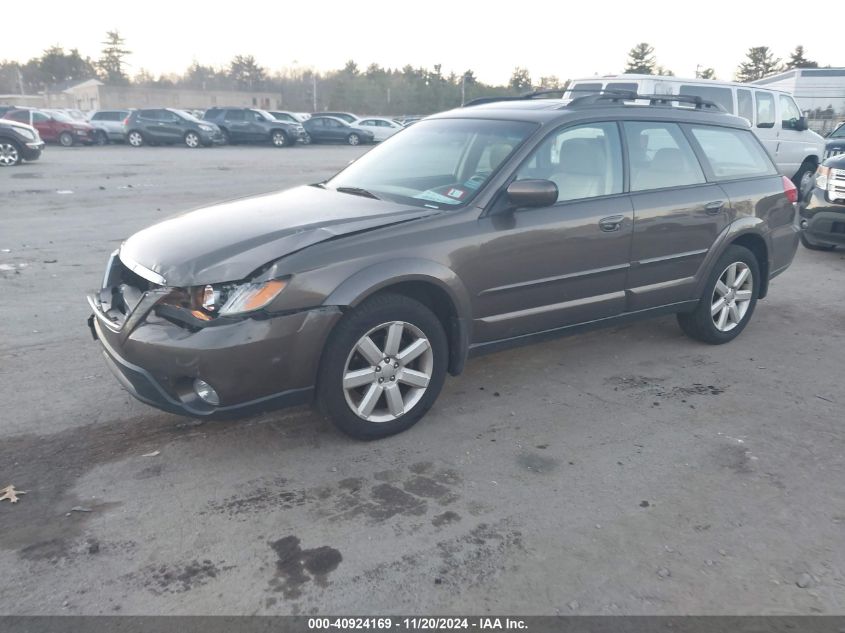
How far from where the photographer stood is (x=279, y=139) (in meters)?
31.0

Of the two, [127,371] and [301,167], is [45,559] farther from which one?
[301,167]

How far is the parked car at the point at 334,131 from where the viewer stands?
33.7 m

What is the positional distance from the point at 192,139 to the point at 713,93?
23.4 metres

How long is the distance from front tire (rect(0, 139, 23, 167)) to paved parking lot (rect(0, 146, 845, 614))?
1485 cm

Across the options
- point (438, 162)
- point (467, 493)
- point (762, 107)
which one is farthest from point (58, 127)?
point (467, 493)

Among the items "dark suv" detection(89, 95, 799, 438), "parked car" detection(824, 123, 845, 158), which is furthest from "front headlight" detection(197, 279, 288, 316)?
"parked car" detection(824, 123, 845, 158)

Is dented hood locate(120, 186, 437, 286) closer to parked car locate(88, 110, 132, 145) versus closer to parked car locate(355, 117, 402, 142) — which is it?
parked car locate(88, 110, 132, 145)

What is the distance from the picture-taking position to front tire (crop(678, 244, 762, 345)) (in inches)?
211

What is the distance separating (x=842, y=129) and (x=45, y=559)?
58.2ft

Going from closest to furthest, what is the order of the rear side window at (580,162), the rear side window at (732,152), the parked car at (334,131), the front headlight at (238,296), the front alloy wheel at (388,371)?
the front headlight at (238,296) → the front alloy wheel at (388,371) → the rear side window at (580,162) → the rear side window at (732,152) → the parked car at (334,131)

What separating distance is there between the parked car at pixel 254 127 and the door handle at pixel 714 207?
27737mm

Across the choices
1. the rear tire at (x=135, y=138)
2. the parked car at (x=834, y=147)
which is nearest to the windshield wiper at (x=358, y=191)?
the parked car at (x=834, y=147)

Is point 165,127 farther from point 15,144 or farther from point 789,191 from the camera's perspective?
point 789,191
